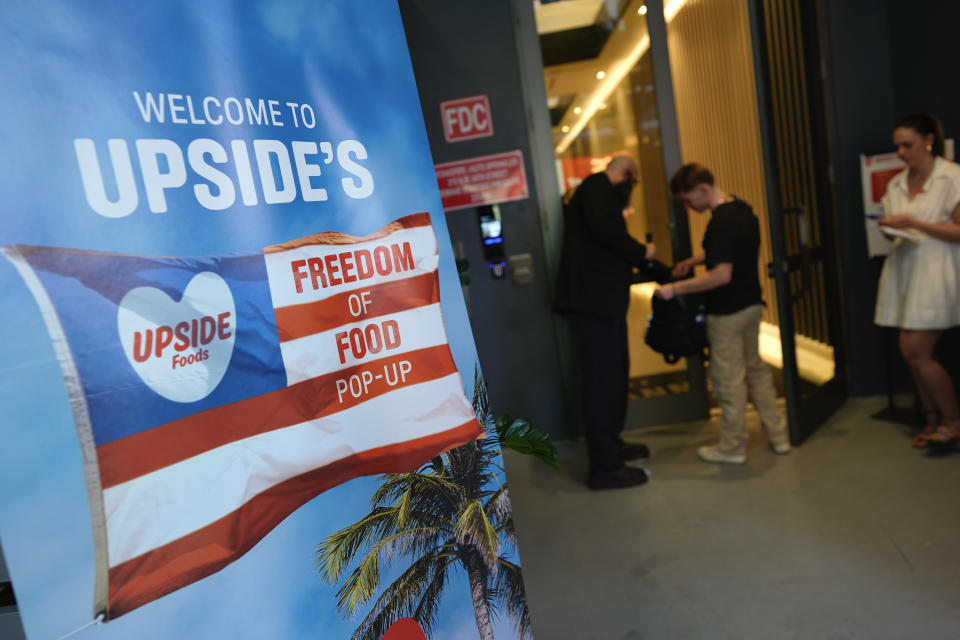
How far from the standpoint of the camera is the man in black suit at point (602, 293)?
310 centimetres

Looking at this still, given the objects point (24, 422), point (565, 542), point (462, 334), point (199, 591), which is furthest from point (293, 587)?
point (565, 542)

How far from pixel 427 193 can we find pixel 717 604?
167 cm

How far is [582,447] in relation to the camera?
3883 mm

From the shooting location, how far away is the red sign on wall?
12.5ft

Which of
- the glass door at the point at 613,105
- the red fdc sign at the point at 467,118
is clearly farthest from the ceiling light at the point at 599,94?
the red fdc sign at the point at 467,118

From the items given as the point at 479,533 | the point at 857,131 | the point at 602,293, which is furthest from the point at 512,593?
the point at 857,131

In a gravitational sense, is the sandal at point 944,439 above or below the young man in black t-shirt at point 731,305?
below

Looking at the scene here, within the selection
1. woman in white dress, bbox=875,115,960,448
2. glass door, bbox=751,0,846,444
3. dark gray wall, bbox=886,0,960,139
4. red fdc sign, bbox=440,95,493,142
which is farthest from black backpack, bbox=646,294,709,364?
dark gray wall, bbox=886,0,960,139

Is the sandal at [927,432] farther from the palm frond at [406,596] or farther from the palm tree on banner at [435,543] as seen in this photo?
the palm frond at [406,596]

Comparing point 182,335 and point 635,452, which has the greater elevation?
point 182,335

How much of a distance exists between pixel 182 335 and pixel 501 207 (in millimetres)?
2994

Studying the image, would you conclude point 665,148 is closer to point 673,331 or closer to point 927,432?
point 673,331

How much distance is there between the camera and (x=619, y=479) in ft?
10.6

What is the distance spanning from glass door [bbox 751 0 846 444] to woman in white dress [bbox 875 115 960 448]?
44 centimetres
